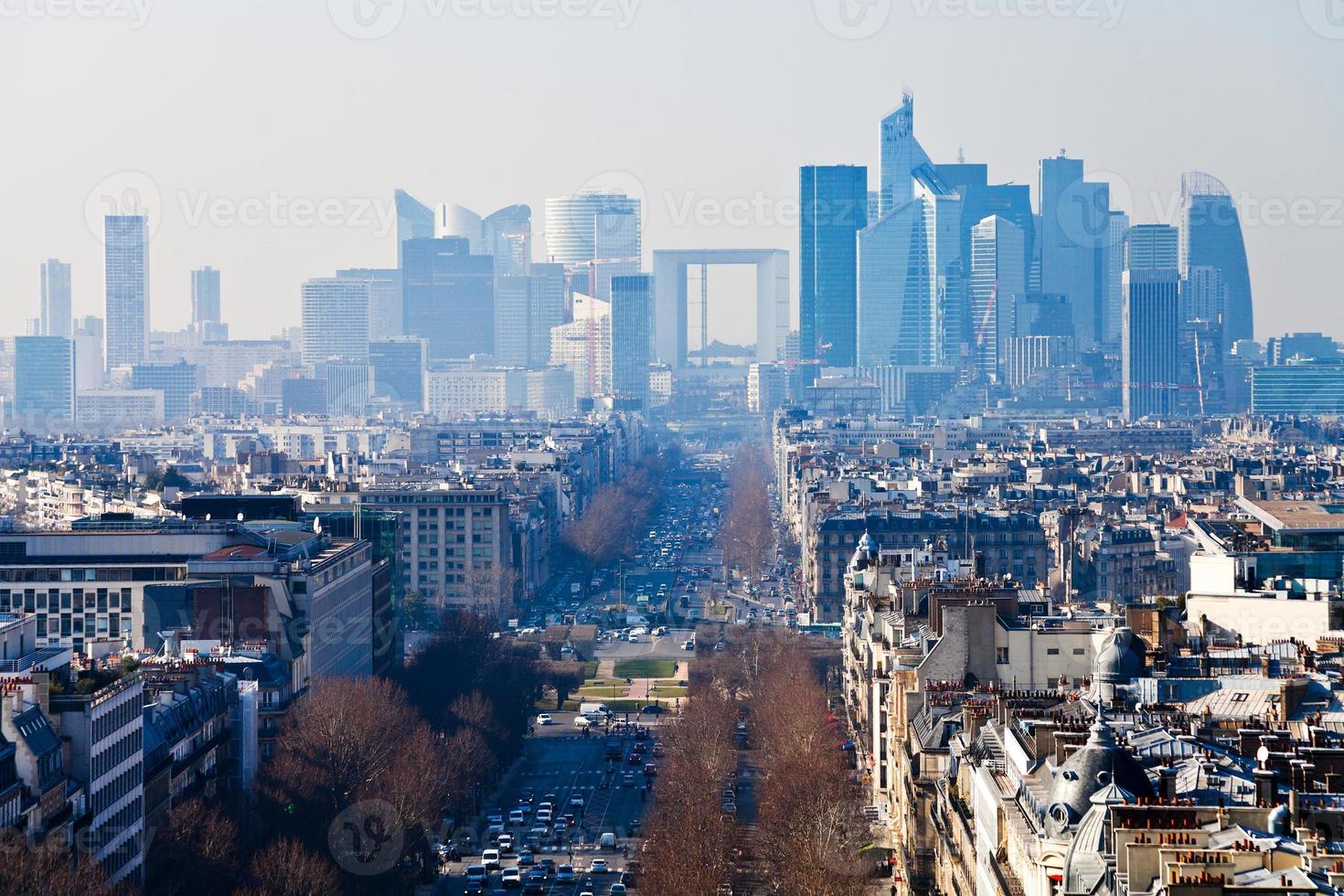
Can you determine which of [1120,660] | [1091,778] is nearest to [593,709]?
[1120,660]

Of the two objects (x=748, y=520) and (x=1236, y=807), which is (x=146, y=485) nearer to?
(x=748, y=520)

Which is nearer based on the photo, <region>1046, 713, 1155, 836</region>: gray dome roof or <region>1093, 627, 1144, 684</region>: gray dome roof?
<region>1046, 713, 1155, 836</region>: gray dome roof

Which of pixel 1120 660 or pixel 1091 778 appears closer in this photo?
pixel 1091 778

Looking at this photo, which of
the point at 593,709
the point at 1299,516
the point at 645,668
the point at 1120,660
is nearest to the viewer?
the point at 1120,660

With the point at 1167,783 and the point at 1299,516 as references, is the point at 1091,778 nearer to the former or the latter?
the point at 1167,783

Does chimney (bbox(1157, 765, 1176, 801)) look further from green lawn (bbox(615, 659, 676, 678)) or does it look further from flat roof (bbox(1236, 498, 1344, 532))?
green lawn (bbox(615, 659, 676, 678))

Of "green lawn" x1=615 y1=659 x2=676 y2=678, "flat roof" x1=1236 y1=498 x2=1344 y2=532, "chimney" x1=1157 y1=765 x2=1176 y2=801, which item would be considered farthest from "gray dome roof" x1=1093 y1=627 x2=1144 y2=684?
"green lawn" x1=615 y1=659 x2=676 y2=678

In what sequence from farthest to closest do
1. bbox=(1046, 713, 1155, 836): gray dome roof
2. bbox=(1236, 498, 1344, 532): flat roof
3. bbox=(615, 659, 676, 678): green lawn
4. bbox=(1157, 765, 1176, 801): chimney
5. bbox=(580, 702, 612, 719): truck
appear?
bbox=(615, 659, 676, 678): green lawn → bbox=(580, 702, 612, 719): truck → bbox=(1236, 498, 1344, 532): flat roof → bbox=(1046, 713, 1155, 836): gray dome roof → bbox=(1157, 765, 1176, 801): chimney
